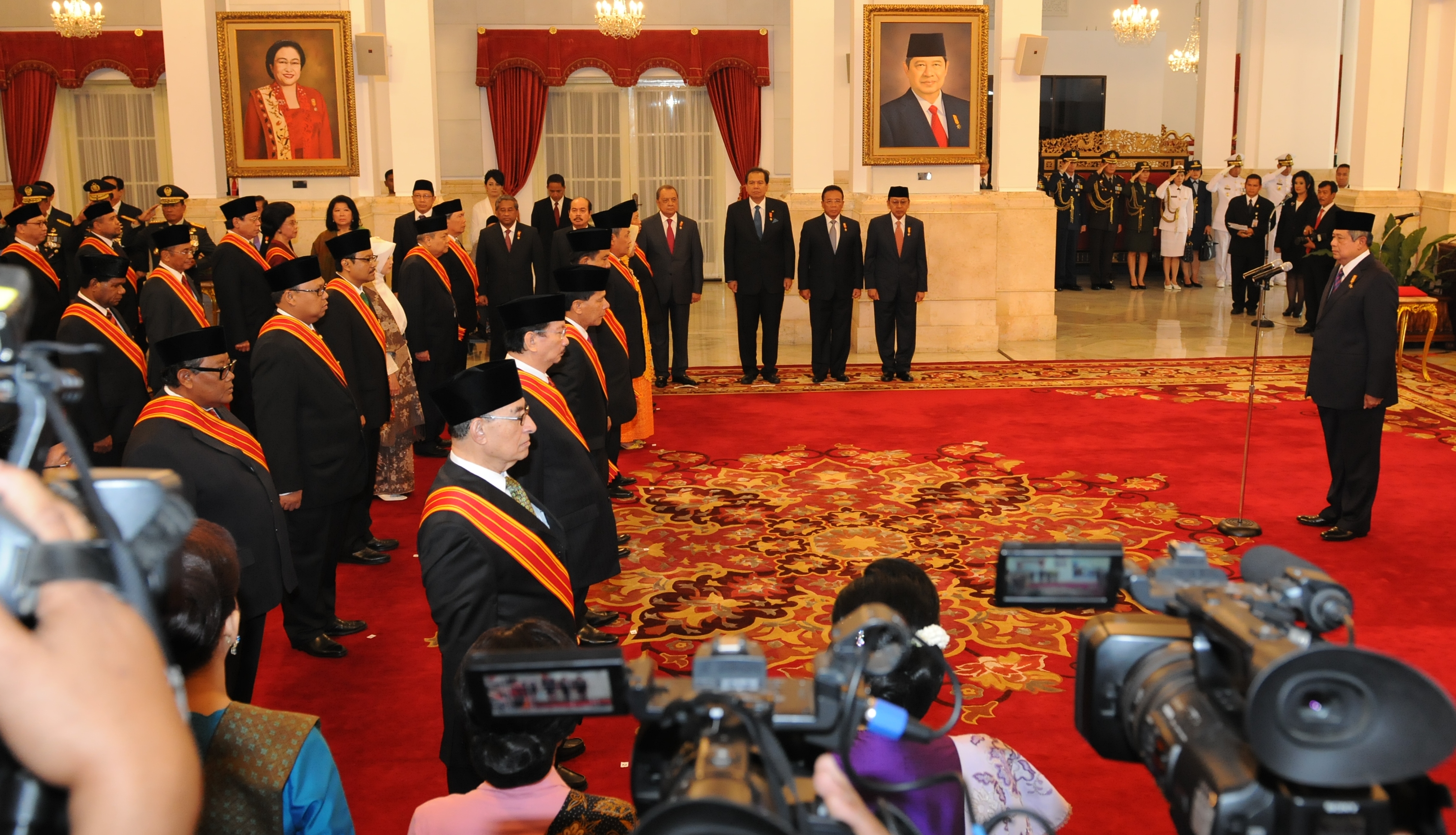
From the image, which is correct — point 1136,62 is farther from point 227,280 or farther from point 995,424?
point 227,280

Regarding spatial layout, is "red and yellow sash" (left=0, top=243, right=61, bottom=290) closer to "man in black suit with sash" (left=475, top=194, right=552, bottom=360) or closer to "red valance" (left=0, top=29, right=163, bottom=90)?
"man in black suit with sash" (left=475, top=194, right=552, bottom=360)

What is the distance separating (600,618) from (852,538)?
161cm

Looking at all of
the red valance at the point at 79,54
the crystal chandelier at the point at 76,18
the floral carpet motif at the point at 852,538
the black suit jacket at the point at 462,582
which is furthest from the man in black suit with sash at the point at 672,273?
the red valance at the point at 79,54

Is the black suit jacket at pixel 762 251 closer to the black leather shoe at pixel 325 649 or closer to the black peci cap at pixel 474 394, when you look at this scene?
the black leather shoe at pixel 325 649

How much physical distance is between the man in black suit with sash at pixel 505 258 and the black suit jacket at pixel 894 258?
9.22 ft

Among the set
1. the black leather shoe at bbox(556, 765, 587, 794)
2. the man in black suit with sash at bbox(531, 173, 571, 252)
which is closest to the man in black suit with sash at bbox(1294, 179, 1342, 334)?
the man in black suit with sash at bbox(531, 173, 571, 252)

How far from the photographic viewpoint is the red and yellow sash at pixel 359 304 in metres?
5.68

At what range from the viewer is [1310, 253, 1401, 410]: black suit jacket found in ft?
19.0

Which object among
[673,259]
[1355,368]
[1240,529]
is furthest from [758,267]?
[1355,368]

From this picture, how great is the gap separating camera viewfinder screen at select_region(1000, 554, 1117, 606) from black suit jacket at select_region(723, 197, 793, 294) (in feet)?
28.9

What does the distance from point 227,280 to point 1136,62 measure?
17471 millimetres

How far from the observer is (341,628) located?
4.92 meters

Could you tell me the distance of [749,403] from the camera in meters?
9.38

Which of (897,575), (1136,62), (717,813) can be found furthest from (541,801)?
(1136,62)
